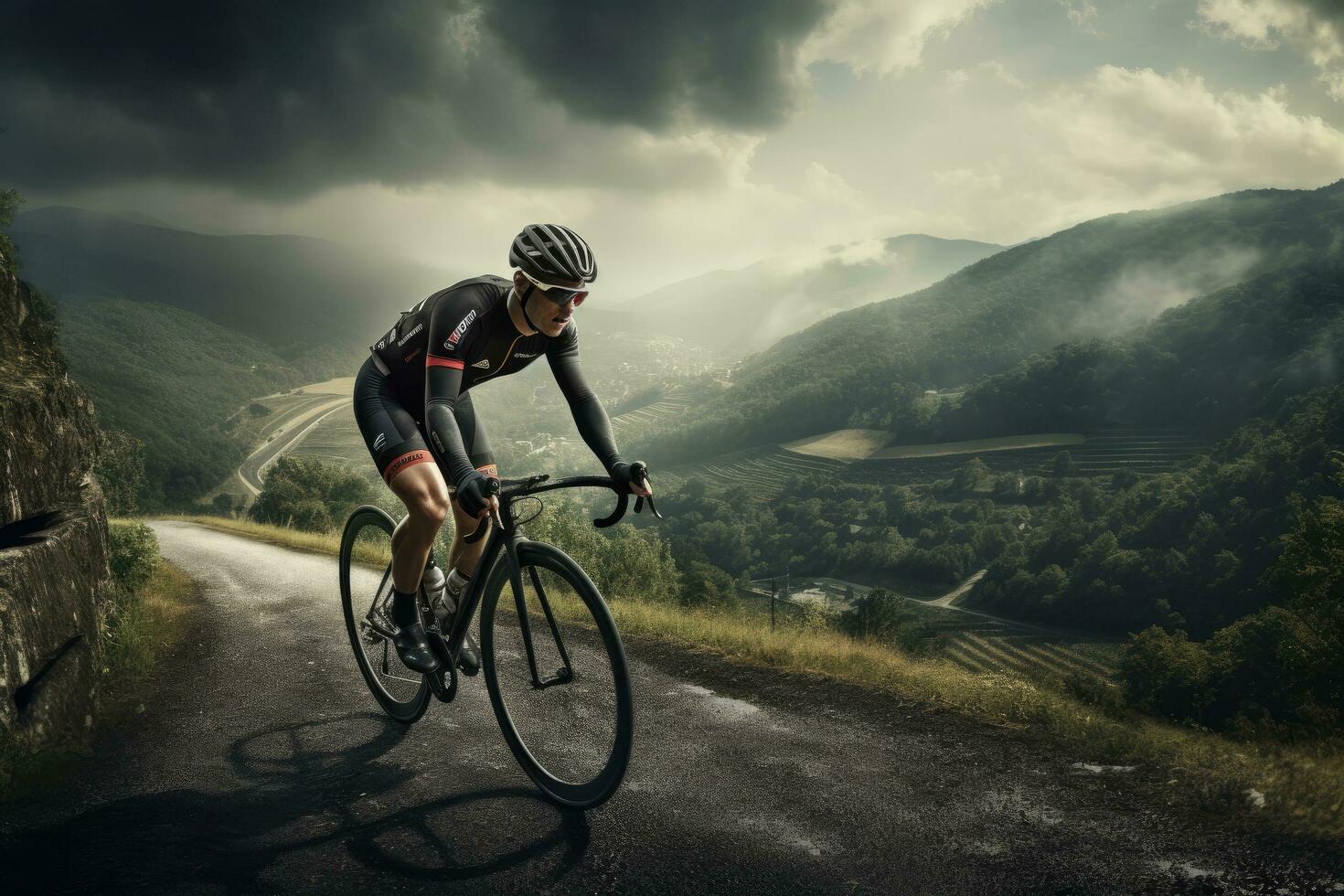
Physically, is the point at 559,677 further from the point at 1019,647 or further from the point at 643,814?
the point at 1019,647

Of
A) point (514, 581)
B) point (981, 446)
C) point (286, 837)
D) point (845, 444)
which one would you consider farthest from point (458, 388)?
point (845, 444)

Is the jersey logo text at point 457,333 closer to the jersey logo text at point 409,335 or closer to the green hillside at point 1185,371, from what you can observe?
the jersey logo text at point 409,335

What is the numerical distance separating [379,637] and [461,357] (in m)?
2.19

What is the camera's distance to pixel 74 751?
14.0ft

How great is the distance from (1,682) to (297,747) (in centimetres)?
152

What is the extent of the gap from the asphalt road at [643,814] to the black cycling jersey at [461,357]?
5.55 feet

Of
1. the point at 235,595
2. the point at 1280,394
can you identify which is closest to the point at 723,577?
the point at 235,595

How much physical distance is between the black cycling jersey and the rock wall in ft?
7.76

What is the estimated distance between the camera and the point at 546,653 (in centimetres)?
392

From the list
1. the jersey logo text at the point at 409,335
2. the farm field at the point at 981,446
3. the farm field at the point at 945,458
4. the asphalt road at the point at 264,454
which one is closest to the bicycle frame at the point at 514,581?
the jersey logo text at the point at 409,335

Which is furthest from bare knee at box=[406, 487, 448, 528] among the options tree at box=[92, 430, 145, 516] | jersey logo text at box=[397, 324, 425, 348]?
tree at box=[92, 430, 145, 516]

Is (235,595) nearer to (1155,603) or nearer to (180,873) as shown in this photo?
(180,873)

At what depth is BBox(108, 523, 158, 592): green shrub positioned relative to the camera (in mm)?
8555

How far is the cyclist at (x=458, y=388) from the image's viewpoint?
3.62 meters
